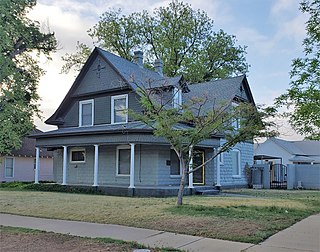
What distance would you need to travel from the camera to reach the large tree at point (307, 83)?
13.0 metres

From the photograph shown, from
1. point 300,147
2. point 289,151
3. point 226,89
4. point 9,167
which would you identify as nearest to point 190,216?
point 226,89

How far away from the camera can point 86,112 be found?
22.1 metres

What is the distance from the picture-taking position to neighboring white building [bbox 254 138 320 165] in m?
40.8

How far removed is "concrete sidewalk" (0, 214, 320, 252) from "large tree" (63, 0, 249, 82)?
29.8 metres

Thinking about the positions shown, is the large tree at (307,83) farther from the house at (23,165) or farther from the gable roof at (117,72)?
the house at (23,165)

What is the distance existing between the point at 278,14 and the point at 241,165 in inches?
454

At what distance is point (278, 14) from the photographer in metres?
15.2

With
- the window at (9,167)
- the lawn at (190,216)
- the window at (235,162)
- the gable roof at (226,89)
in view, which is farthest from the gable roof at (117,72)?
the lawn at (190,216)

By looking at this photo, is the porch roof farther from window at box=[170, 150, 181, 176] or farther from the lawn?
the lawn

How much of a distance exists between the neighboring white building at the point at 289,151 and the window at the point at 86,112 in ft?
75.5

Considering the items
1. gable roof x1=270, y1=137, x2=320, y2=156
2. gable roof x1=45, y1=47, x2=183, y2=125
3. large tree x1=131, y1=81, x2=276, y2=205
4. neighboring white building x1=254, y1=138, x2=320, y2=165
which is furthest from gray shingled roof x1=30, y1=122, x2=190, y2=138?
gable roof x1=270, y1=137, x2=320, y2=156

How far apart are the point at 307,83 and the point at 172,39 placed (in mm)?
26152

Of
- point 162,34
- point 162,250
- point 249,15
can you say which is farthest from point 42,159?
point 162,250

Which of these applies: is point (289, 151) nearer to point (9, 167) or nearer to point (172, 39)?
point (172, 39)
